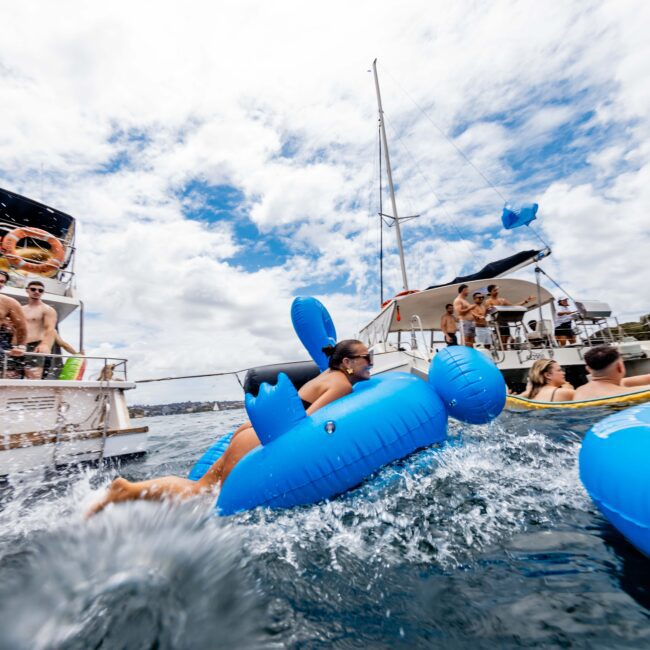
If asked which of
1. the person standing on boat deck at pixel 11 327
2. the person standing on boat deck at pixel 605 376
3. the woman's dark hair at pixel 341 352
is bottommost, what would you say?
the person standing on boat deck at pixel 605 376

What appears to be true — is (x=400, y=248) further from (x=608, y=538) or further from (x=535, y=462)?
(x=608, y=538)

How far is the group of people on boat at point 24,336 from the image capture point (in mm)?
5180

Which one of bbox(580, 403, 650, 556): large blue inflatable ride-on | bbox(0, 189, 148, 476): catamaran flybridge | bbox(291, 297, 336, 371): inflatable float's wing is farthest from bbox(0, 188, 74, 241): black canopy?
bbox(580, 403, 650, 556): large blue inflatable ride-on

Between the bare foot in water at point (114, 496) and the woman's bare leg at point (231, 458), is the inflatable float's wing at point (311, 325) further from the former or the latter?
the bare foot in water at point (114, 496)

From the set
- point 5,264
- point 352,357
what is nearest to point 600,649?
point 352,357

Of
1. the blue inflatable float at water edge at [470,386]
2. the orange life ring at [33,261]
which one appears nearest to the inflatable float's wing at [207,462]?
the blue inflatable float at water edge at [470,386]

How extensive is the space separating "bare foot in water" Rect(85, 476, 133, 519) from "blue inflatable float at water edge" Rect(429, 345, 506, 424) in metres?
2.57

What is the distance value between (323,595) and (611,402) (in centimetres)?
489

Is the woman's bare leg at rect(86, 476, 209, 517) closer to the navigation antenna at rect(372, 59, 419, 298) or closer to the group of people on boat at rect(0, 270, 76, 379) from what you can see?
the group of people on boat at rect(0, 270, 76, 379)

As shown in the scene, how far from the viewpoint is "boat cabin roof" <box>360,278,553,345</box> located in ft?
31.3

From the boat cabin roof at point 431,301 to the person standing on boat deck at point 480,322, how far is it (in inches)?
20.5

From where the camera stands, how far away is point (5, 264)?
757 centimetres

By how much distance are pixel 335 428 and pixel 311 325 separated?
168cm

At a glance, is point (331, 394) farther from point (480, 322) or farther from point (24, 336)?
point (480, 322)
